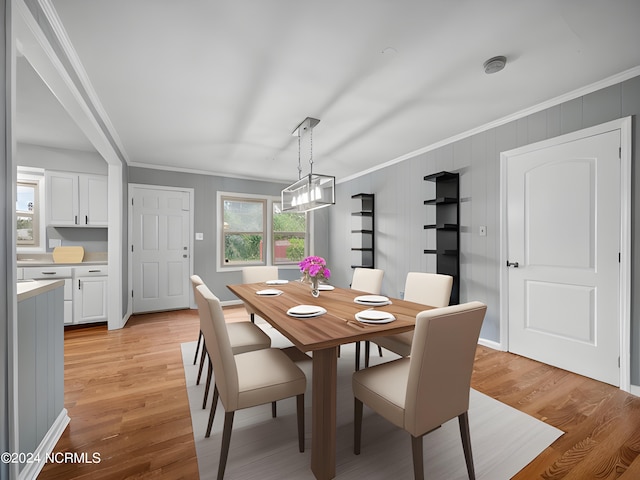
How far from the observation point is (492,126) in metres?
3.10

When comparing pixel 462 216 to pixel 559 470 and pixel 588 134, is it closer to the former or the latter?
pixel 588 134

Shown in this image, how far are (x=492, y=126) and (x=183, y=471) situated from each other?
3852 millimetres

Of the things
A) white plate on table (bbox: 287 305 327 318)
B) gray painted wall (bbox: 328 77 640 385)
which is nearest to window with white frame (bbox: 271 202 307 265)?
gray painted wall (bbox: 328 77 640 385)

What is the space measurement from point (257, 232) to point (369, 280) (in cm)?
317

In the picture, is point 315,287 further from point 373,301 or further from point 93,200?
point 93,200

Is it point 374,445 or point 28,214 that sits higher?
point 28,214

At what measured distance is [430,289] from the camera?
241cm

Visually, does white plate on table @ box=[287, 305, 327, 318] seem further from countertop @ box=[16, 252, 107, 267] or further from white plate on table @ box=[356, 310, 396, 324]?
countertop @ box=[16, 252, 107, 267]

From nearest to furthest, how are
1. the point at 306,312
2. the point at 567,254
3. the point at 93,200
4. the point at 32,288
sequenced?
the point at 32,288, the point at 306,312, the point at 567,254, the point at 93,200

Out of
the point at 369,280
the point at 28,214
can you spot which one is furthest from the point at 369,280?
the point at 28,214

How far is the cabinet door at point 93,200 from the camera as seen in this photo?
409 centimetres

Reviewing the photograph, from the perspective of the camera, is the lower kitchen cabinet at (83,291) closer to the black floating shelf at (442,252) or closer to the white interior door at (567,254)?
the black floating shelf at (442,252)

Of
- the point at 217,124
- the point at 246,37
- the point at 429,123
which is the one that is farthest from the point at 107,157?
the point at 429,123

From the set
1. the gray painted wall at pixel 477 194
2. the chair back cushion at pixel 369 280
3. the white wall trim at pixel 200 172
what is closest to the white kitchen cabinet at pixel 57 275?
the white wall trim at pixel 200 172
